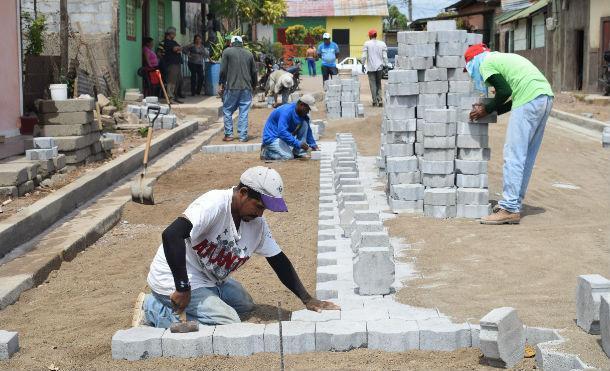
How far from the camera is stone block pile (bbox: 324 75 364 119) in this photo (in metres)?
18.4

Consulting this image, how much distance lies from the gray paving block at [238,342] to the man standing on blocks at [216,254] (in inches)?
11.5

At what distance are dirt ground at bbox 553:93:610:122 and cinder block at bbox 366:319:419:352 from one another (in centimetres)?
1380

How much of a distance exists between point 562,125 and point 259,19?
2038 centimetres

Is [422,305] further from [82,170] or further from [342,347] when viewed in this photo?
[82,170]

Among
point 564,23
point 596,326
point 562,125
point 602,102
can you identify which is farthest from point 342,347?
point 564,23

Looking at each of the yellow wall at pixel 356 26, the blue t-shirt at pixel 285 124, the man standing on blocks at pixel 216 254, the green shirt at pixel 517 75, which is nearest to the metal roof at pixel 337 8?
the yellow wall at pixel 356 26

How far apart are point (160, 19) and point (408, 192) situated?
16.1m

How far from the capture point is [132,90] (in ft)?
59.8

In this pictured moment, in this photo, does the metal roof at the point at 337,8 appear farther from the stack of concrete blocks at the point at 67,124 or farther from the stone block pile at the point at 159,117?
the stack of concrete blocks at the point at 67,124

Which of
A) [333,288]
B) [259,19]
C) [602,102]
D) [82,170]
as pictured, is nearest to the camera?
[333,288]

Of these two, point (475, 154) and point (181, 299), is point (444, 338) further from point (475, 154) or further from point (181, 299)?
point (475, 154)

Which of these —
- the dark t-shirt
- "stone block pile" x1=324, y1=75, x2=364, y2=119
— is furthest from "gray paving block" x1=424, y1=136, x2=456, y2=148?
the dark t-shirt

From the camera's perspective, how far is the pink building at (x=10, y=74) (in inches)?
463

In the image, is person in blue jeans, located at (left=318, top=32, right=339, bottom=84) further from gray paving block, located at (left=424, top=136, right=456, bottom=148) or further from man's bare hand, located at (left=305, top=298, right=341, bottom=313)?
man's bare hand, located at (left=305, top=298, right=341, bottom=313)
